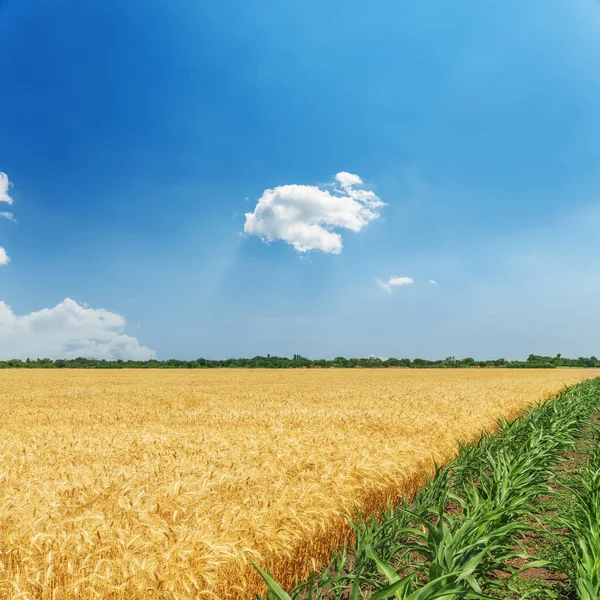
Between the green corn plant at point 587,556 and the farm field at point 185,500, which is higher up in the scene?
the farm field at point 185,500

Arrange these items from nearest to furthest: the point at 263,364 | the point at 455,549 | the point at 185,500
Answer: the point at 455,549 < the point at 185,500 < the point at 263,364

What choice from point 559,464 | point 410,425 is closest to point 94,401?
point 410,425

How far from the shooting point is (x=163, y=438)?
28.1 feet

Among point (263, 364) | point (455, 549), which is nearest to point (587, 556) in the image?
point (455, 549)

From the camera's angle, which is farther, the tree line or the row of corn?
the tree line

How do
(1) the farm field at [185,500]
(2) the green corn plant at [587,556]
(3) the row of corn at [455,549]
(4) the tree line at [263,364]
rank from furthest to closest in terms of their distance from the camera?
1. (4) the tree line at [263,364]
2. (2) the green corn plant at [587,556]
3. (1) the farm field at [185,500]
4. (3) the row of corn at [455,549]

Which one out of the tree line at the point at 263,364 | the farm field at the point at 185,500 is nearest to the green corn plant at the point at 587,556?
the farm field at the point at 185,500

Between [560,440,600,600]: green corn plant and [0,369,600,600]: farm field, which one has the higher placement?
[0,369,600,600]: farm field

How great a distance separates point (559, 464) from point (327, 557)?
778cm

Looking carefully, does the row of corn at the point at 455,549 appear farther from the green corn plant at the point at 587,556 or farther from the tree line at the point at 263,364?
the tree line at the point at 263,364

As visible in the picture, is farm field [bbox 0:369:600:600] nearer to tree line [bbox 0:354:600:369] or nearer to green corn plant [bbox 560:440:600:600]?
green corn plant [bbox 560:440:600:600]

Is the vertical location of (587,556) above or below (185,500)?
below

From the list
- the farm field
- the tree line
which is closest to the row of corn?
the farm field

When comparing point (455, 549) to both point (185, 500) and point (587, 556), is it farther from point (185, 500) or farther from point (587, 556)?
point (185, 500)
